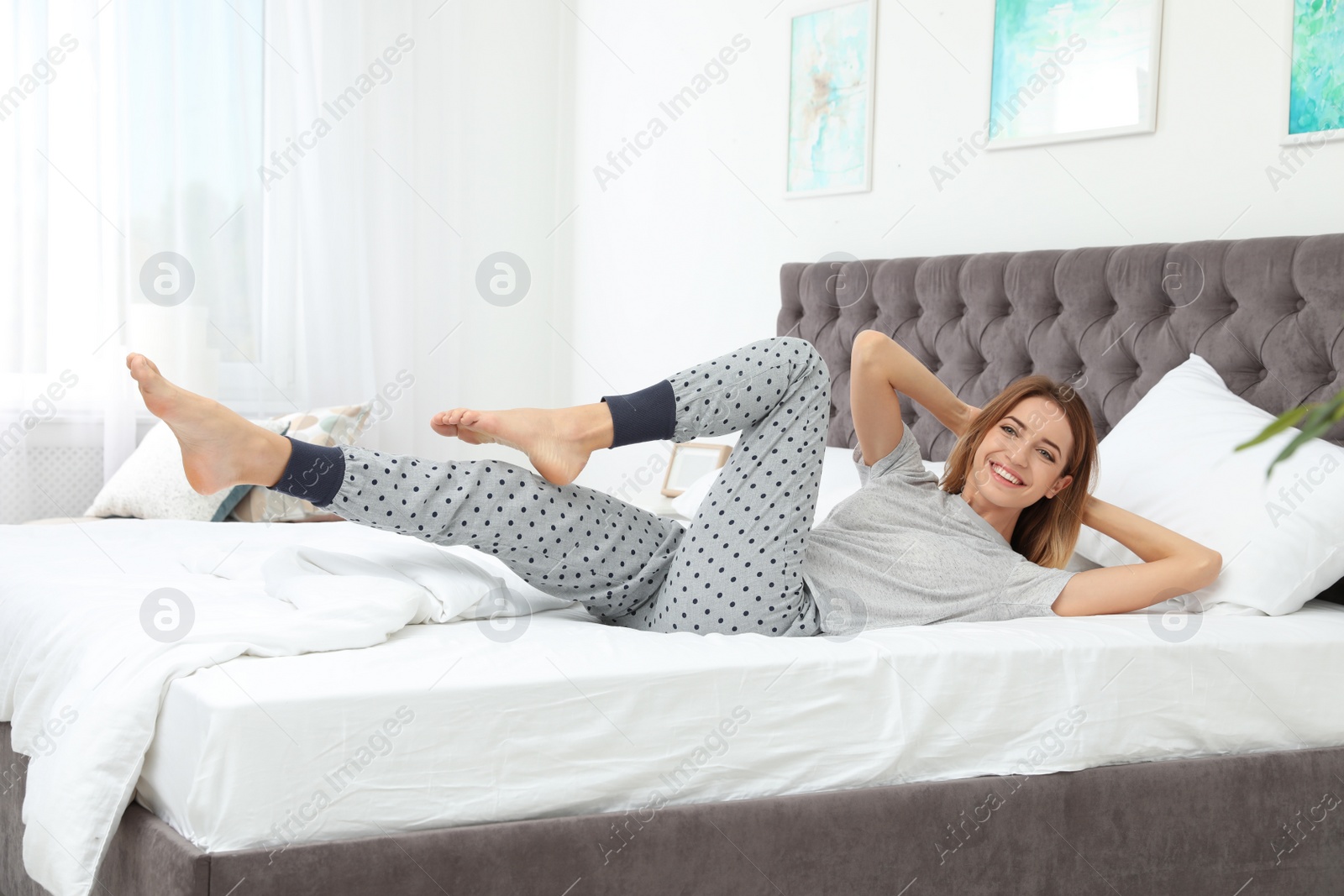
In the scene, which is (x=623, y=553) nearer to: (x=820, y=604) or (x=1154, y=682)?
(x=820, y=604)

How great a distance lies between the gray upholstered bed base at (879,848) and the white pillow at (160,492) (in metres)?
1.30

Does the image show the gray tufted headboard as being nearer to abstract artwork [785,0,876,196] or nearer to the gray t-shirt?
abstract artwork [785,0,876,196]

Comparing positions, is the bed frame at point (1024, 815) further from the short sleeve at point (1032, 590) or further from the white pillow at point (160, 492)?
the white pillow at point (160, 492)

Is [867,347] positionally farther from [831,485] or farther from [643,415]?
[831,485]

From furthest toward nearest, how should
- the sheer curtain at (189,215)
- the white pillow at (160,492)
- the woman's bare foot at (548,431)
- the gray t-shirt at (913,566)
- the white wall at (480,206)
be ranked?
the white wall at (480,206) < the sheer curtain at (189,215) < the white pillow at (160,492) < the gray t-shirt at (913,566) < the woman's bare foot at (548,431)

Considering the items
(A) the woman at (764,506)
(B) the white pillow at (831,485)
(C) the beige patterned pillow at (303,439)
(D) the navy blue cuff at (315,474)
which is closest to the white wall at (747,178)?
(B) the white pillow at (831,485)

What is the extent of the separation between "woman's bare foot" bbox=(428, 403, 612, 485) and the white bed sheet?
230 mm

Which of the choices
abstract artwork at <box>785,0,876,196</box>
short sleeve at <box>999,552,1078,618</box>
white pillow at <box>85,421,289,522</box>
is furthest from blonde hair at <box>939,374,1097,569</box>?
white pillow at <box>85,421,289,522</box>

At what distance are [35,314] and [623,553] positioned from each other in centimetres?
236

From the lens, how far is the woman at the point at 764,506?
4.97 feet

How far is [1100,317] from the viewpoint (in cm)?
244

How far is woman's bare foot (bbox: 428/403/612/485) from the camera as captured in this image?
5.22ft

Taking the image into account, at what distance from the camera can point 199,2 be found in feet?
11.4

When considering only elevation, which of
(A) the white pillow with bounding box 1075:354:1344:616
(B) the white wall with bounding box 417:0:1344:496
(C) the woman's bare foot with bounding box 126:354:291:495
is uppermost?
Result: (B) the white wall with bounding box 417:0:1344:496
